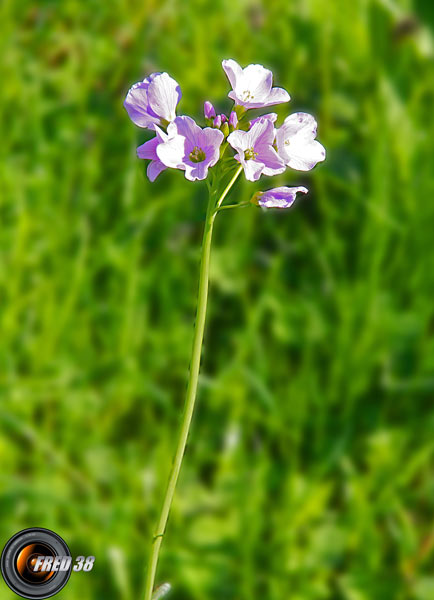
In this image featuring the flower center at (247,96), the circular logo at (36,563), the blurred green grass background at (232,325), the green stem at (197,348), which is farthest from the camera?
the blurred green grass background at (232,325)

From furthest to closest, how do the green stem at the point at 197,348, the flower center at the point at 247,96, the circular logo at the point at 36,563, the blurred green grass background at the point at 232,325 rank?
1. the blurred green grass background at the point at 232,325
2. the circular logo at the point at 36,563
3. the flower center at the point at 247,96
4. the green stem at the point at 197,348

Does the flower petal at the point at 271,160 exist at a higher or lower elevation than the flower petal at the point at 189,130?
lower

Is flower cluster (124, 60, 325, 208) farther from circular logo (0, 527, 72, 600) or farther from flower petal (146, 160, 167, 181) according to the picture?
circular logo (0, 527, 72, 600)

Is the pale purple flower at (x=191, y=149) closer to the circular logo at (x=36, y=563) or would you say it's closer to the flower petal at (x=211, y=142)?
the flower petal at (x=211, y=142)

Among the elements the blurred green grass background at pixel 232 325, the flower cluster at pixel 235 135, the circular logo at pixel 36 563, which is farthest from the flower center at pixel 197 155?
the blurred green grass background at pixel 232 325

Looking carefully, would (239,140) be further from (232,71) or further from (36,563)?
(36,563)

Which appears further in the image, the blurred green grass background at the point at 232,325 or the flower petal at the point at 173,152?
the blurred green grass background at the point at 232,325
